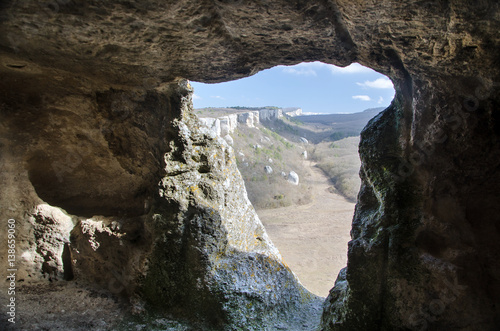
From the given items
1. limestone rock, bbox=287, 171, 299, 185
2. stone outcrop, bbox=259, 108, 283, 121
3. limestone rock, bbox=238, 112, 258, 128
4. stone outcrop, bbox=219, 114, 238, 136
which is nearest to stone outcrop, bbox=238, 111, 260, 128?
limestone rock, bbox=238, 112, 258, 128

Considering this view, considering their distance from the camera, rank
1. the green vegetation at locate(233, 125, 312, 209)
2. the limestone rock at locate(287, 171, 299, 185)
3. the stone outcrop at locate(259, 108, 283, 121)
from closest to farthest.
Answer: the green vegetation at locate(233, 125, 312, 209), the limestone rock at locate(287, 171, 299, 185), the stone outcrop at locate(259, 108, 283, 121)

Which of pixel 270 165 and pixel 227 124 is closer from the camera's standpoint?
pixel 270 165

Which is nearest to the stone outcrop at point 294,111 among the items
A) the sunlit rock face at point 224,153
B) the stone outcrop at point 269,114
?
the stone outcrop at point 269,114

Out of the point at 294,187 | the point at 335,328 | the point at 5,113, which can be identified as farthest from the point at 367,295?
the point at 294,187

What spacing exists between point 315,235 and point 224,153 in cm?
1271

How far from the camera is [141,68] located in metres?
3.29

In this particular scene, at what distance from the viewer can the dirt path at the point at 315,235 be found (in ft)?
39.9

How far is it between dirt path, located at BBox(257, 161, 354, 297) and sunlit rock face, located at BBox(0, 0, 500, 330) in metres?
7.43

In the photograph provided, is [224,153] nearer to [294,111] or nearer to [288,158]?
[288,158]

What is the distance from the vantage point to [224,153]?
4.61 meters

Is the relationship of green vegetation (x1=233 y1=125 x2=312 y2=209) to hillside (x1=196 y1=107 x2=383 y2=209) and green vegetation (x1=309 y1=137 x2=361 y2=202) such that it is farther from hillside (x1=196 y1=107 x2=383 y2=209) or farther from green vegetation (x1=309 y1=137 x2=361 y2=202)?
green vegetation (x1=309 y1=137 x2=361 y2=202)

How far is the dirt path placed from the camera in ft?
39.9

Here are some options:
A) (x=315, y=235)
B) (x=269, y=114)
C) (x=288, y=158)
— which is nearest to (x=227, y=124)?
(x=288, y=158)

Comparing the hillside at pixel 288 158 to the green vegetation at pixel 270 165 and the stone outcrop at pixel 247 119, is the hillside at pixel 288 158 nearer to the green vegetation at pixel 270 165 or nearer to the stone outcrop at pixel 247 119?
the green vegetation at pixel 270 165
